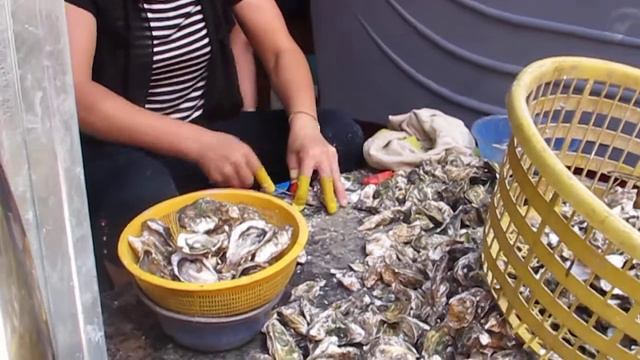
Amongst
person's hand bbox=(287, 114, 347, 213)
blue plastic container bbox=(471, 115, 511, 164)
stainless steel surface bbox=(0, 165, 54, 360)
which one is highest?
stainless steel surface bbox=(0, 165, 54, 360)

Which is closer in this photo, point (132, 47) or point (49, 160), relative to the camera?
point (49, 160)

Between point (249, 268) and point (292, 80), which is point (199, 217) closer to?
point (249, 268)

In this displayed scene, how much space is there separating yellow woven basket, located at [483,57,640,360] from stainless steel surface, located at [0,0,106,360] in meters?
0.39

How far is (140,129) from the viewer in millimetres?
1095

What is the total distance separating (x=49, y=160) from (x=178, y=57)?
0.78 meters

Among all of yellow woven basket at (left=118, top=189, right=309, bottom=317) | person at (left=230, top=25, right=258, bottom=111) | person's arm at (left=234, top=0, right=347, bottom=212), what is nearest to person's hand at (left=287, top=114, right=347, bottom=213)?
person's arm at (left=234, top=0, right=347, bottom=212)

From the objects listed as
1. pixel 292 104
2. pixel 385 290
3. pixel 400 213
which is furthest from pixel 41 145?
pixel 292 104

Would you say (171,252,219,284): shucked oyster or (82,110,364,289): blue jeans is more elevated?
(171,252,219,284): shucked oyster

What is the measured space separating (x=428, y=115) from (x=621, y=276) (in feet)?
2.23

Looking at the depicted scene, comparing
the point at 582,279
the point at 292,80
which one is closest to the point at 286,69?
the point at 292,80

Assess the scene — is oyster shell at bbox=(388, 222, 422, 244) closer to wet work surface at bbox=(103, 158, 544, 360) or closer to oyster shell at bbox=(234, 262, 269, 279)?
wet work surface at bbox=(103, 158, 544, 360)

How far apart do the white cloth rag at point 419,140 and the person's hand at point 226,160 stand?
236 millimetres

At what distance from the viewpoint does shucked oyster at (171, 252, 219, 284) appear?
78cm

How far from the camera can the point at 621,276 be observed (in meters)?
0.62
